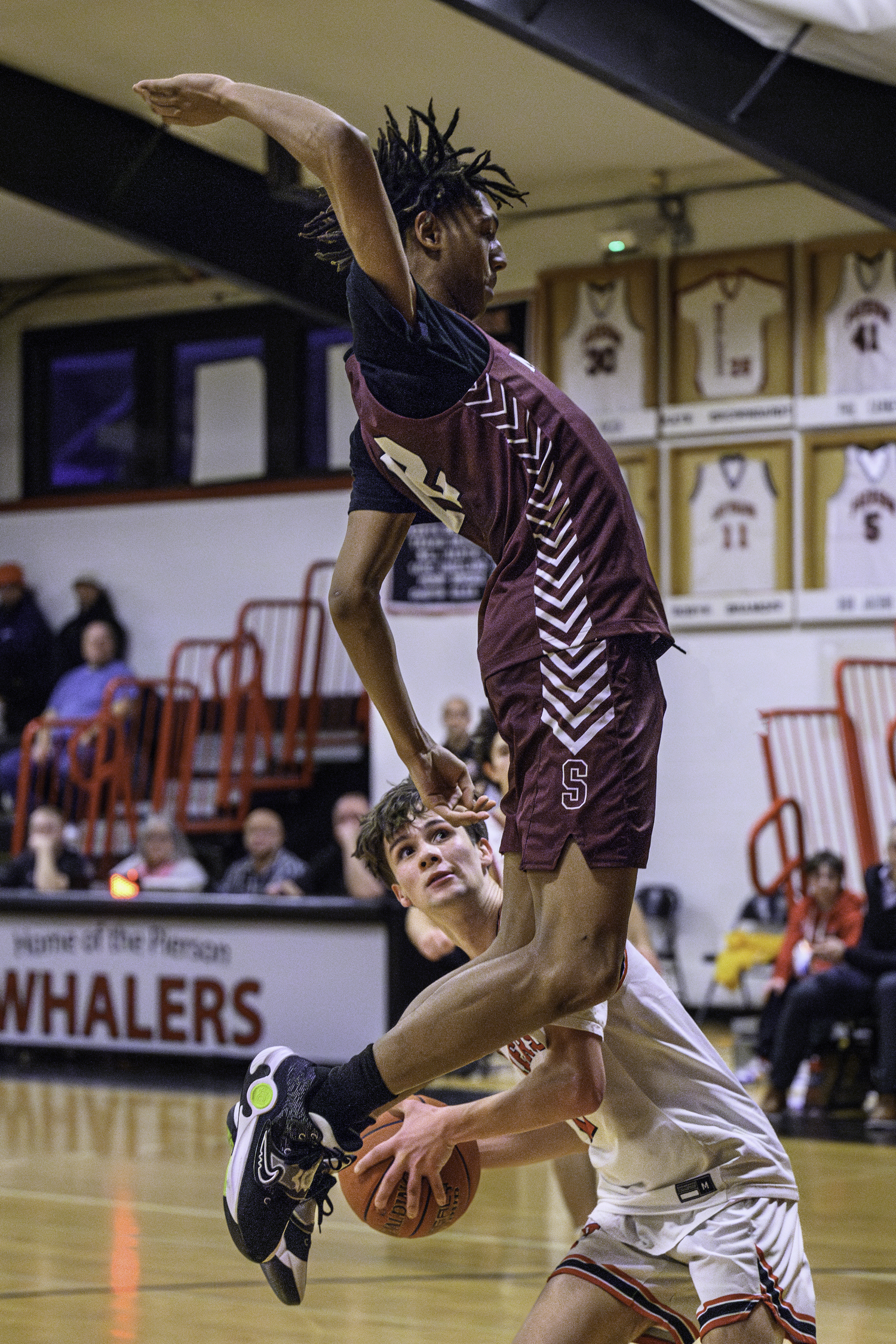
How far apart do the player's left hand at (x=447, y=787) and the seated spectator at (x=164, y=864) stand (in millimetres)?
6977

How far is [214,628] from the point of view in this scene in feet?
42.2

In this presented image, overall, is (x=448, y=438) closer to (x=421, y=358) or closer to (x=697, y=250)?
(x=421, y=358)

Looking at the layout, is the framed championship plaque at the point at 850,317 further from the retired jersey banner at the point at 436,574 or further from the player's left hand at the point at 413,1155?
the player's left hand at the point at 413,1155

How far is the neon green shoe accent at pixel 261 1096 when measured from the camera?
268cm

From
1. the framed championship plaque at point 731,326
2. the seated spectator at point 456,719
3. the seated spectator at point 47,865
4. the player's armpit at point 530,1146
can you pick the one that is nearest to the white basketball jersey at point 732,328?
the framed championship plaque at point 731,326

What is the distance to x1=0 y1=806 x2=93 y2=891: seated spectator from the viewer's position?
33.3 ft

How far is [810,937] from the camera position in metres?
8.30

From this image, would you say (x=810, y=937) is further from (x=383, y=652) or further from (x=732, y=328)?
(x=383, y=652)

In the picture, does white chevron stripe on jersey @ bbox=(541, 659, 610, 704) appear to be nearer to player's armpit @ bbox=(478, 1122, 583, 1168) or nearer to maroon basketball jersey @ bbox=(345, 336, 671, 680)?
maroon basketball jersey @ bbox=(345, 336, 671, 680)

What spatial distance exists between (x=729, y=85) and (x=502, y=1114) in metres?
6.06

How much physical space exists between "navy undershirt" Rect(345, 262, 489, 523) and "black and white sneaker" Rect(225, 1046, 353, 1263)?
1054mm

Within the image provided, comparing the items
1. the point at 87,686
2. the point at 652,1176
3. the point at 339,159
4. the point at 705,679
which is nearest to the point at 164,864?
the point at 87,686

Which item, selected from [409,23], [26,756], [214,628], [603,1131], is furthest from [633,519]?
[214,628]

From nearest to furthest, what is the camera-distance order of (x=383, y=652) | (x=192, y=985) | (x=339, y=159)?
(x=339, y=159) < (x=383, y=652) < (x=192, y=985)
